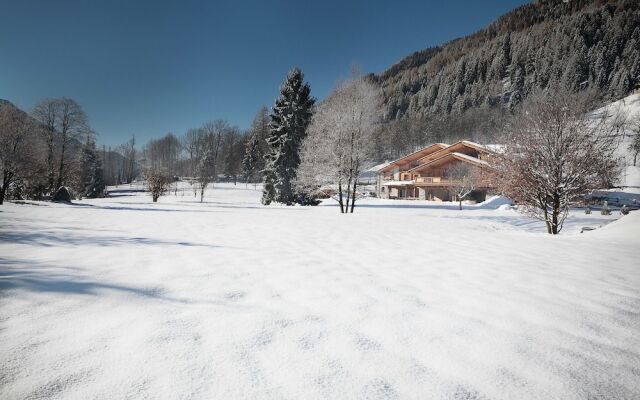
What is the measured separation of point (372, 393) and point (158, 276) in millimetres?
3184

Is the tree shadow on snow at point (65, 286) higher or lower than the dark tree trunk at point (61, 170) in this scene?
lower

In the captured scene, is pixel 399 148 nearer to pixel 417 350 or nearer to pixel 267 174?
pixel 267 174

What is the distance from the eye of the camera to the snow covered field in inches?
63.4

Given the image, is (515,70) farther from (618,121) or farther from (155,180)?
(155,180)

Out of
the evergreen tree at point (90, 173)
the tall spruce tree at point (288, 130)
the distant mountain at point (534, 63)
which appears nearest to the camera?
the tall spruce tree at point (288, 130)

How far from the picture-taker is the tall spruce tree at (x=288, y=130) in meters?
26.3

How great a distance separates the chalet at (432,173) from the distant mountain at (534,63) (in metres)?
61.2

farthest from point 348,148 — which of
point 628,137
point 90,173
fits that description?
point 628,137

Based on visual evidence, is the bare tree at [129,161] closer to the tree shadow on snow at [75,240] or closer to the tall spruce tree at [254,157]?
the tall spruce tree at [254,157]

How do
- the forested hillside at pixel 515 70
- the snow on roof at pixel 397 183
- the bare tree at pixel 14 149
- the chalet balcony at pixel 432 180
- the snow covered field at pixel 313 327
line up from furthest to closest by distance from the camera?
1. the forested hillside at pixel 515 70
2. the snow on roof at pixel 397 183
3. the chalet balcony at pixel 432 180
4. the bare tree at pixel 14 149
5. the snow covered field at pixel 313 327

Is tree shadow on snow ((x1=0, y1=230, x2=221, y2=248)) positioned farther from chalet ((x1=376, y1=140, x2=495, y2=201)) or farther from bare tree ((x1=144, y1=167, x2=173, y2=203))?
chalet ((x1=376, y1=140, x2=495, y2=201))

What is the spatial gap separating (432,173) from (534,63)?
108833 mm

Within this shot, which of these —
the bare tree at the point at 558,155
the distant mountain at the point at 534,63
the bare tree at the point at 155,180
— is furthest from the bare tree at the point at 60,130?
the distant mountain at the point at 534,63

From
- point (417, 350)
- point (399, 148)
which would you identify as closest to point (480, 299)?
point (417, 350)
